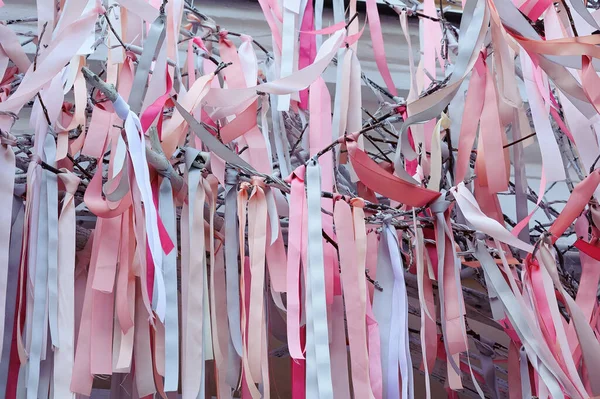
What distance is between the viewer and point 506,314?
0.53 metres

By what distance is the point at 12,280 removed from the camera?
21.4 inches

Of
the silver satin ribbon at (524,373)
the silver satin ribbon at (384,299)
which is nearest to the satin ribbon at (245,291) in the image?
the silver satin ribbon at (384,299)

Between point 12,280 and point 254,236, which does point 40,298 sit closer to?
point 12,280

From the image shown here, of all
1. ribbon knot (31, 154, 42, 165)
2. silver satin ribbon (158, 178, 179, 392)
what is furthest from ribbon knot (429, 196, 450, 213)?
ribbon knot (31, 154, 42, 165)

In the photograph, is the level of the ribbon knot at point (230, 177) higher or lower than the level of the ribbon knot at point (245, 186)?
higher

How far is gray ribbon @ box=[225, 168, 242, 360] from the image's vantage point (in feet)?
1.76

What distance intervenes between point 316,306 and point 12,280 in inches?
9.7

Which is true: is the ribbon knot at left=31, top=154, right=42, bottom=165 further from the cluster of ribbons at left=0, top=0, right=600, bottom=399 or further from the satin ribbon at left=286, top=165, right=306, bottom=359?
the satin ribbon at left=286, top=165, right=306, bottom=359

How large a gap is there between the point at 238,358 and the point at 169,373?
0.07m

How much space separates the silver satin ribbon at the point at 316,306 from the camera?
487 millimetres

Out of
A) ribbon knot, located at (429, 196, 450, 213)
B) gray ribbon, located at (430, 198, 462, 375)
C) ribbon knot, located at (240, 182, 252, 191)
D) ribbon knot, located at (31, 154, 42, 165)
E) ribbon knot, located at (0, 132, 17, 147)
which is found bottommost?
gray ribbon, located at (430, 198, 462, 375)

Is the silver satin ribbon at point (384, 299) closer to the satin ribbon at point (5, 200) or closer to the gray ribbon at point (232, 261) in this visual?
the gray ribbon at point (232, 261)

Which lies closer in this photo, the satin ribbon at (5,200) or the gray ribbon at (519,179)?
the satin ribbon at (5,200)

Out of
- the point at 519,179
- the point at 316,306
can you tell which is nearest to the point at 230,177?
the point at 316,306
